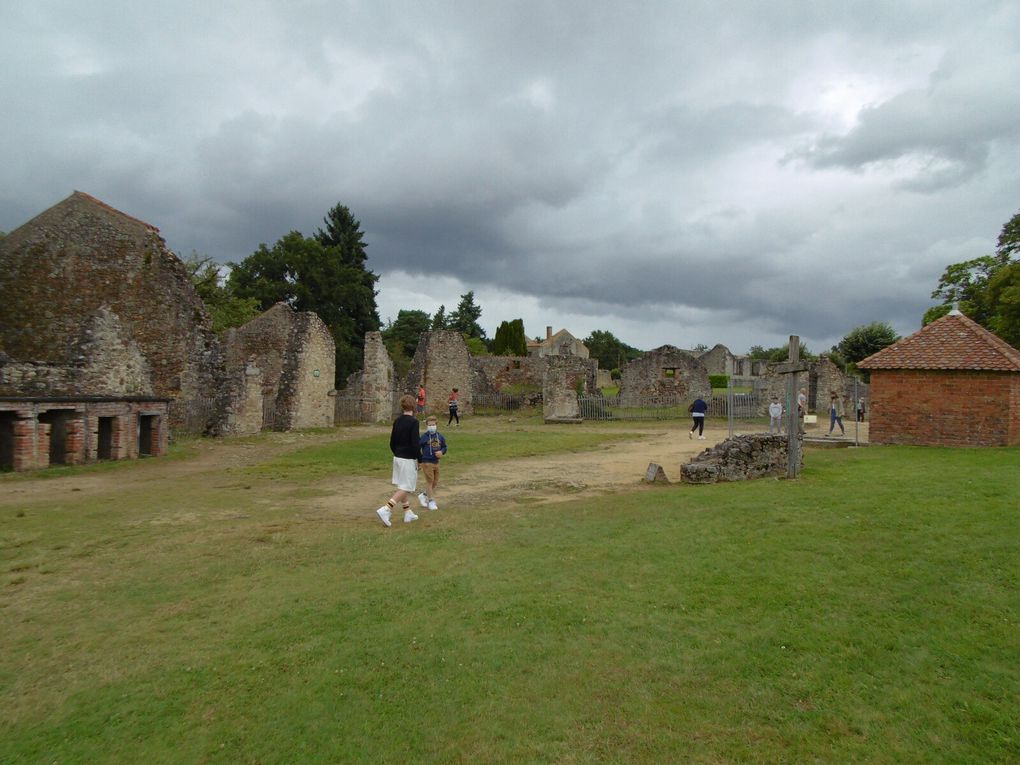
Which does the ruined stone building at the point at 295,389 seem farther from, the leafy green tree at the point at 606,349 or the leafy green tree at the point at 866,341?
the leafy green tree at the point at 606,349

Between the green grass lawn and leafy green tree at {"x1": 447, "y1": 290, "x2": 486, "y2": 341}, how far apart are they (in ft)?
235

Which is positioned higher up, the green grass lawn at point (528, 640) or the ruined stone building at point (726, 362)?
the ruined stone building at point (726, 362)

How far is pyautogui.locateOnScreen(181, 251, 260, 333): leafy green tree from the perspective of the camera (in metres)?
40.7

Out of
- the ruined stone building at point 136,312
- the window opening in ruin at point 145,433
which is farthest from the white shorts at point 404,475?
the ruined stone building at point 136,312

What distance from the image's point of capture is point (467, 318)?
8069 centimetres

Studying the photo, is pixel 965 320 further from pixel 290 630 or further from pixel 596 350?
pixel 596 350

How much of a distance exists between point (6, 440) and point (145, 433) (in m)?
3.67

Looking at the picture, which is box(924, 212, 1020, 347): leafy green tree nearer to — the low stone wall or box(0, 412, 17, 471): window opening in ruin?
the low stone wall

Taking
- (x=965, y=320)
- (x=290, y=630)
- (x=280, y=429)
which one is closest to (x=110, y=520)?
(x=290, y=630)

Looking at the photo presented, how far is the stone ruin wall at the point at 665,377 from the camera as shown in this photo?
112 feet

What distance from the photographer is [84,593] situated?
18.0ft

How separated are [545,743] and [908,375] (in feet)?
46.9

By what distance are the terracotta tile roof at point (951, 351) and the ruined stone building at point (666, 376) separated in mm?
18451

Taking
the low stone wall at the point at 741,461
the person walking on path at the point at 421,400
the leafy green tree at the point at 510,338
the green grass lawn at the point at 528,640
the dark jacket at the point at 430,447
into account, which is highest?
the leafy green tree at the point at 510,338
